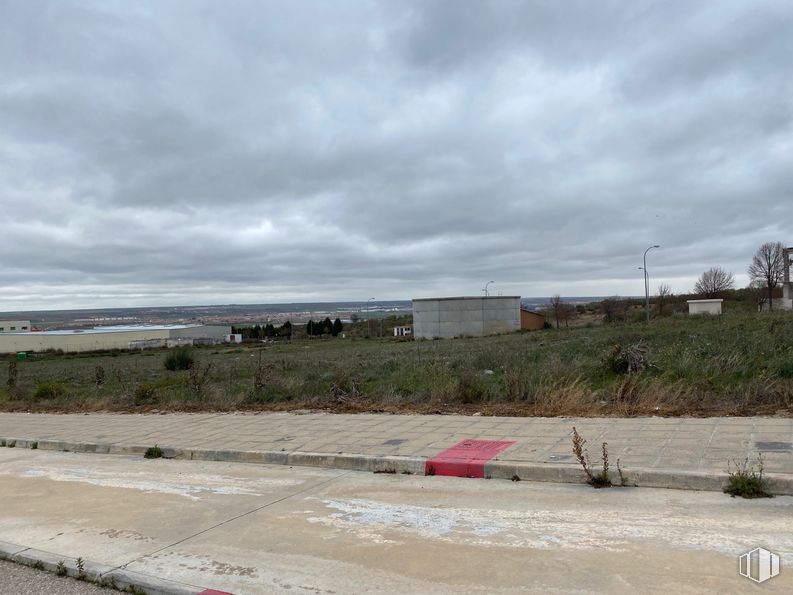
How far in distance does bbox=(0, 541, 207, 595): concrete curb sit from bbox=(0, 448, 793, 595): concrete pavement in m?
0.02

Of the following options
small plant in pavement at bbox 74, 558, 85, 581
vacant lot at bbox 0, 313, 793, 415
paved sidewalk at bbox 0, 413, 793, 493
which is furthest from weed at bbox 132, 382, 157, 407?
small plant in pavement at bbox 74, 558, 85, 581

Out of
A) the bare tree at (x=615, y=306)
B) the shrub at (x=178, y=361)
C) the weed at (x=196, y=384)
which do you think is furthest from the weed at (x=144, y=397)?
the bare tree at (x=615, y=306)

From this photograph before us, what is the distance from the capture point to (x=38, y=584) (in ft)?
15.4

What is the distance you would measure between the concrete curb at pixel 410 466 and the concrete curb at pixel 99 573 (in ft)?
11.0

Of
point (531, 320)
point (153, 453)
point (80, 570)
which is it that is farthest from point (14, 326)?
point (80, 570)

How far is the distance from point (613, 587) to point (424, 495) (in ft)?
8.64

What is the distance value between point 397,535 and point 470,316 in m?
70.6

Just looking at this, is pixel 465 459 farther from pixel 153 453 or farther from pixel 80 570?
pixel 153 453

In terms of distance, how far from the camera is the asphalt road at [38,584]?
4547 millimetres

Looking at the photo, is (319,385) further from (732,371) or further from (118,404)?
(732,371)

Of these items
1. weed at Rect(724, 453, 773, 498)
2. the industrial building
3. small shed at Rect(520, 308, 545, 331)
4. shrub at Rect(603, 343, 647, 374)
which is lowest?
the industrial building

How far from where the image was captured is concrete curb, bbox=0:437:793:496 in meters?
5.85

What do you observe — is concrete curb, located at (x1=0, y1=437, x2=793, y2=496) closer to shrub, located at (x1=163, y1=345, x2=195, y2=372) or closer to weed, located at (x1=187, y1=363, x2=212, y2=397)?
weed, located at (x1=187, y1=363, x2=212, y2=397)

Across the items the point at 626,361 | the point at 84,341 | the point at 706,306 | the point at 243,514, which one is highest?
the point at 706,306
